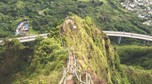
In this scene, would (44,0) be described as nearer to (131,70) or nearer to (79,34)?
(131,70)

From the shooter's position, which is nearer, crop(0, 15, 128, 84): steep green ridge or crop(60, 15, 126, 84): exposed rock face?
crop(0, 15, 128, 84): steep green ridge

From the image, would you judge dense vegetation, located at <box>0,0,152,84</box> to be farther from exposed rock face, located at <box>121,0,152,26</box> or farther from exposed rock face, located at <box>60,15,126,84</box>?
exposed rock face, located at <box>121,0,152,26</box>

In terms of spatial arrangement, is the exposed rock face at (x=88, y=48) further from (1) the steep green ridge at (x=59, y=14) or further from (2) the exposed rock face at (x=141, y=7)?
(2) the exposed rock face at (x=141, y=7)

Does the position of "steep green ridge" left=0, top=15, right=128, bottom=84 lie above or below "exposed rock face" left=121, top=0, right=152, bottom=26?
above

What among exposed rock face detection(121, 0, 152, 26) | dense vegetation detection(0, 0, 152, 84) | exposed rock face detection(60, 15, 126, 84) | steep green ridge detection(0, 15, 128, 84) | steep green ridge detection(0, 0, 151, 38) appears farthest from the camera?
exposed rock face detection(121, 0, 152, 26)

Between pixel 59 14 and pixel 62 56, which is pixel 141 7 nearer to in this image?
pixel 59 14

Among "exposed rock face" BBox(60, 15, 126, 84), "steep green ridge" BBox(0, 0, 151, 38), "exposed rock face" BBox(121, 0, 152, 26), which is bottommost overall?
"exposed rock face" BBox(121, 0, 152, 26)

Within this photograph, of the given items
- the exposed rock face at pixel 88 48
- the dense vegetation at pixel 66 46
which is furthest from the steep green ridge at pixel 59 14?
the exposed rock face at pixel 88 48

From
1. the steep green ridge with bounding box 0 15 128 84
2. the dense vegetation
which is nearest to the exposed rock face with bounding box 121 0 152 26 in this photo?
the dense vegetation
